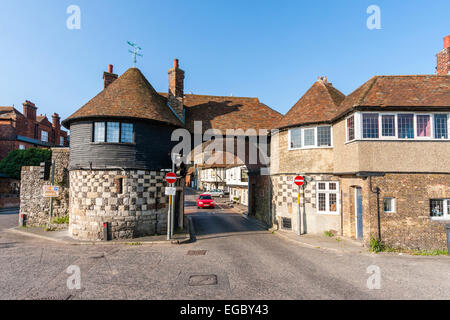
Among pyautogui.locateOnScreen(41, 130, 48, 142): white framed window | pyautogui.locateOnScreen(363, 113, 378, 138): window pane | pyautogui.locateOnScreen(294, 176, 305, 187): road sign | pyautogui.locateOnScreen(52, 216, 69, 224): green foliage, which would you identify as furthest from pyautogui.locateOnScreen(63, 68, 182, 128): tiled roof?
pyautogui.locateOnScreen(41, 130, 48, 142): white framed window

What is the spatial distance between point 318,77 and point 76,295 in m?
18.2

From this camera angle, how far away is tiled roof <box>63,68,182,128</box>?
1366 cm

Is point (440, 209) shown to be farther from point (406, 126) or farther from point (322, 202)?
point (322, 202)

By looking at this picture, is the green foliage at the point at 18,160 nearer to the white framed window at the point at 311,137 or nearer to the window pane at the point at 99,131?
the window pane at the point at 99,131

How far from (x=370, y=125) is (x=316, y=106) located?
431 centimetres

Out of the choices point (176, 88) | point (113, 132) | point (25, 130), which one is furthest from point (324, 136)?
point (25, 130)

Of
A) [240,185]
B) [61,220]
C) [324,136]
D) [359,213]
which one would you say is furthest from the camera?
[240,185]

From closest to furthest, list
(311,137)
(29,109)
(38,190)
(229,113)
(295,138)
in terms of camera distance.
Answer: (311,137) < (295,138) < (38,190) < (229,113) < (29,109)

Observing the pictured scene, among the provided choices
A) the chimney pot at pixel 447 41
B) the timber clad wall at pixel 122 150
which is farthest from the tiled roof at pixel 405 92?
the timber clad wall at pixel 122 150

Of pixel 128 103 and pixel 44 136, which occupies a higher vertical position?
pixel 44 136

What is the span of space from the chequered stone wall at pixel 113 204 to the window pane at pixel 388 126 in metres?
12.2

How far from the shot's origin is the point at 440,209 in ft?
37.0

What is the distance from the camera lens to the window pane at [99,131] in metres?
13.7
